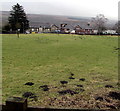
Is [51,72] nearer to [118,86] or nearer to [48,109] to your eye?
[118,86]

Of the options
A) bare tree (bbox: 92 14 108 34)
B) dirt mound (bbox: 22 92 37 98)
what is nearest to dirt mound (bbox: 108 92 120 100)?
dirt mound (bbox: 22 92 37 98)

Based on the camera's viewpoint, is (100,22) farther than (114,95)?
Yes

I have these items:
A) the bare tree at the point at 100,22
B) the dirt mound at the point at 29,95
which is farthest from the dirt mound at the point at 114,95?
the bare tree at the point at 100,22

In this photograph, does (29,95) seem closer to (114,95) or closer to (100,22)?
(114,95)

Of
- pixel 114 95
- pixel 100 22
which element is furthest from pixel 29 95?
pixel 100 22

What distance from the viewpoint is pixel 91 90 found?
16.3 ft

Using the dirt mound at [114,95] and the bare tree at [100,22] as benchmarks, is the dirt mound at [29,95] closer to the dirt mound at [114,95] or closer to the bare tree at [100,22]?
the dirt mound at [114,95]

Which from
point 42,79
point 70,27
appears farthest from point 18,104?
point 70,27

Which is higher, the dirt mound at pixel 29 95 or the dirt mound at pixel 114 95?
the dirt mound at pixel 29 95

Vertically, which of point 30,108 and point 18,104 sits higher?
point 18,104

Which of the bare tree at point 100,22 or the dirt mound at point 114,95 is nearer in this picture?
the dirt mound at point 114,95

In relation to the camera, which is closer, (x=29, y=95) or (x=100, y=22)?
(x=29, y=95)

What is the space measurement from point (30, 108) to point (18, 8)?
55229 mm

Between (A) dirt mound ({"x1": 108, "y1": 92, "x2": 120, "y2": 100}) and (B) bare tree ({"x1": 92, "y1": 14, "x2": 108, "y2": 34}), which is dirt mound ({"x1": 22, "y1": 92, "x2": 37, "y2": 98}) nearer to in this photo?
(A) dirt mound ({"x1": 108, "y1": 92, "x2": 120, "y2": 100})
